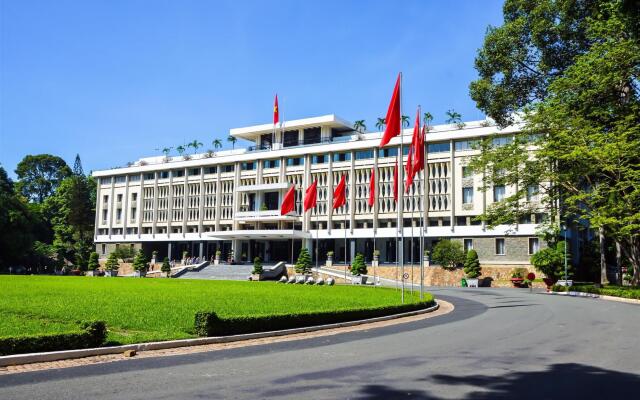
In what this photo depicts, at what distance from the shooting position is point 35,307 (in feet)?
60.0

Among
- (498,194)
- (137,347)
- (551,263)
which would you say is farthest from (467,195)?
(137,347)

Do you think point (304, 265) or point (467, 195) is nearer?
point (304, 265)

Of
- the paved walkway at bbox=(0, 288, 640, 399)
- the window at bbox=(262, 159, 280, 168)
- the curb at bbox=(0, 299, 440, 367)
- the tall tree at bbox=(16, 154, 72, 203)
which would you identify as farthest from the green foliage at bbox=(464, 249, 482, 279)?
the tall tree at bbox=(16, 154, 72, 203)

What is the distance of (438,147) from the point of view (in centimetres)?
6438

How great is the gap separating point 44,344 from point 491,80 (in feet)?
123

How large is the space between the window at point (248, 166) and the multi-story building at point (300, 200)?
0.14 m

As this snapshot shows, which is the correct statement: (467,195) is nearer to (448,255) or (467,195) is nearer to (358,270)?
(448,255)

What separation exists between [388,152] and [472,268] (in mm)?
19184

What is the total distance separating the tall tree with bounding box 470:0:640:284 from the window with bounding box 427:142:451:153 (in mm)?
19784

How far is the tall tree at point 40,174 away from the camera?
114m

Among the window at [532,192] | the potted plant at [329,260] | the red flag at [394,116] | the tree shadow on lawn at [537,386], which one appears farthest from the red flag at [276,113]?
the tree shadow on lawn at [537,386]

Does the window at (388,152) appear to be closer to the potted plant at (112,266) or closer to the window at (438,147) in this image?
the window at (438,147)

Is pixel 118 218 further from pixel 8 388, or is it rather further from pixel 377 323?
pixel 8 388

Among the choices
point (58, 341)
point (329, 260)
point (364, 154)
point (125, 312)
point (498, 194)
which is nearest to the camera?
point (58, 341)
